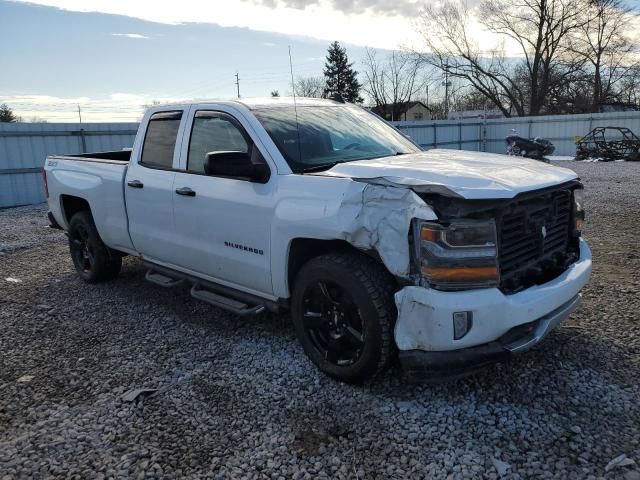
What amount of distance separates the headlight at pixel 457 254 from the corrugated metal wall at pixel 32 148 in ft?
45.6

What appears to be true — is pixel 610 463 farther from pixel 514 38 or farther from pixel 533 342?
pixel 514 38

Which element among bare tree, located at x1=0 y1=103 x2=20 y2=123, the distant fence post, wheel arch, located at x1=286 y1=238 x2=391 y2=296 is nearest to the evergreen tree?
bare tree, located at x1=0 y1=103 x2=20 y2=123

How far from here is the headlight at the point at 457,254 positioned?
8.97 feet

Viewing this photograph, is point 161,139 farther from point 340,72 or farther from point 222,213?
point 340,72

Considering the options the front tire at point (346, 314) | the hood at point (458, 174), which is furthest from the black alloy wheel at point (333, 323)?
the hood at point (458, 174)

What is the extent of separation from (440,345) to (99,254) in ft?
14.1

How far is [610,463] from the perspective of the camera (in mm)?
2537

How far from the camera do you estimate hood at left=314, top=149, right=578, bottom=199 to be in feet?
9.16

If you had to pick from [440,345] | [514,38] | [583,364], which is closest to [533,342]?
[440,345]

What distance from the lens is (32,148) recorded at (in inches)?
547

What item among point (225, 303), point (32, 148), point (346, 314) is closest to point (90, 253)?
point (225, 303)

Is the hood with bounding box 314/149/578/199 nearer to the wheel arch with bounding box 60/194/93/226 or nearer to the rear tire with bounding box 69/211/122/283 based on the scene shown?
the rear tire with bounding box 69/211/122/283

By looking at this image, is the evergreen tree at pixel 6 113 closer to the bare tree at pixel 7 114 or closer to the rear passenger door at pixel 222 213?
the bare tree at pixel 7 114

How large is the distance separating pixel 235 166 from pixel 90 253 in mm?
A: 3179
